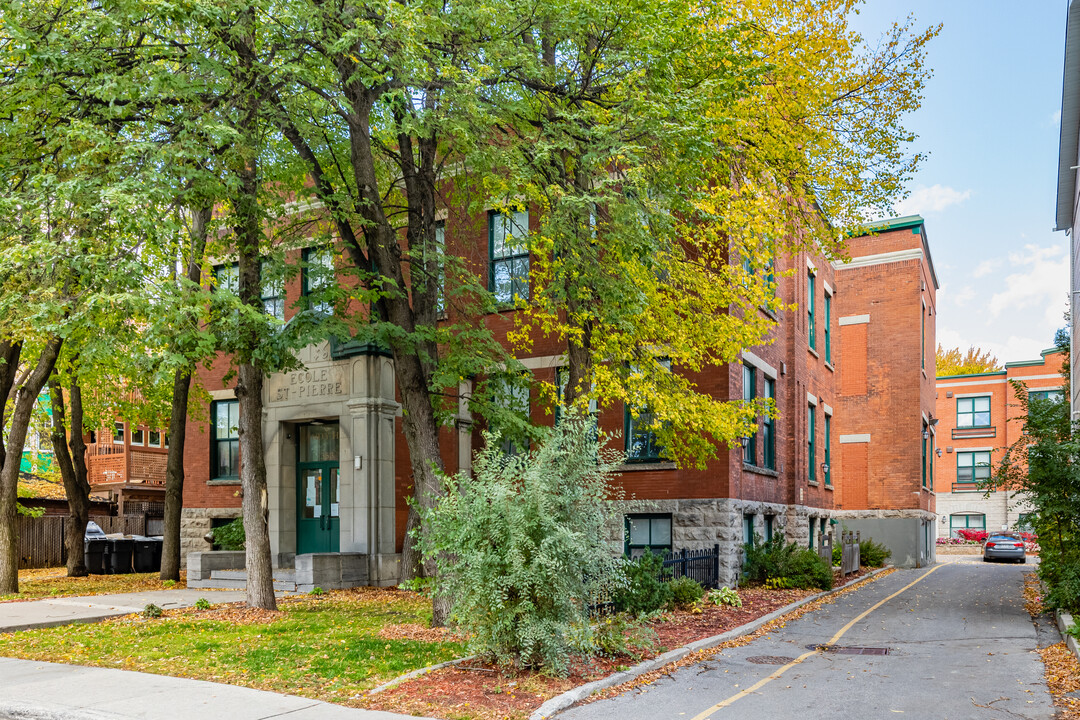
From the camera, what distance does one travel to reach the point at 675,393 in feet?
51.9

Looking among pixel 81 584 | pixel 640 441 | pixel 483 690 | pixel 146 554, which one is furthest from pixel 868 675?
pixel 146 554

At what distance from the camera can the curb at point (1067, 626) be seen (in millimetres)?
11961

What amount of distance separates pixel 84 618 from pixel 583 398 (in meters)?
8.93

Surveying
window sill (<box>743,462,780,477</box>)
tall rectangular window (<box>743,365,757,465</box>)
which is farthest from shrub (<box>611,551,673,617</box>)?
tall rectangular window (<box>743,365,757,465</box>)

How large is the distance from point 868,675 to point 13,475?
57.4ft

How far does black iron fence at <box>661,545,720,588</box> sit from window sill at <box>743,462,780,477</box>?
8.87 ft

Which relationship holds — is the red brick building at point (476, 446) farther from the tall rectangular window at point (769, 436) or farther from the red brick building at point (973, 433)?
the red brick building at point (973, 433)

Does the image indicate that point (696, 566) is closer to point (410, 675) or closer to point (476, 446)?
point (476, 446)

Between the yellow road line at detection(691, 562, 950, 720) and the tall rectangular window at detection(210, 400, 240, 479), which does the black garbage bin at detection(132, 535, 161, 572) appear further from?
the yellow road line at detection(691, 562, 950, 720)

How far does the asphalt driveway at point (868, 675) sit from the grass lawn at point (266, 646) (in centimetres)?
279

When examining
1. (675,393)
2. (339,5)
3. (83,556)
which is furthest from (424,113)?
(83,556)

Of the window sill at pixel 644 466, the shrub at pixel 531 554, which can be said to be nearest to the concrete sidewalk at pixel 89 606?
the shrub at pixel 531 554

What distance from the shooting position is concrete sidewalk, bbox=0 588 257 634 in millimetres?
14148

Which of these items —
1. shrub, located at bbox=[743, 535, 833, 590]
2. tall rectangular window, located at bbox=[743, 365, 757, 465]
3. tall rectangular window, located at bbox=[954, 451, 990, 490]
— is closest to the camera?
shrub, located at bbox=[743, 535, 833, 590]
